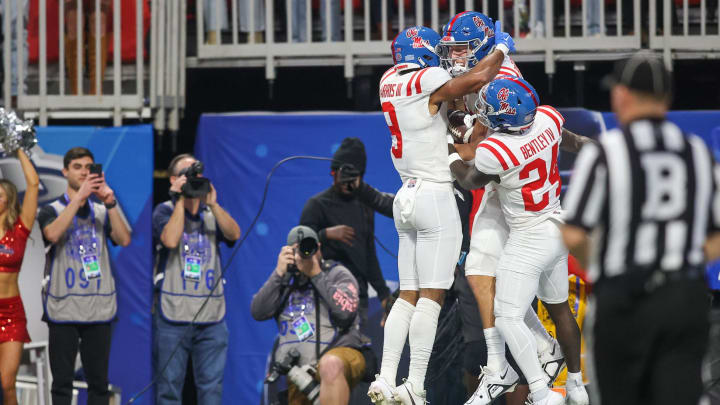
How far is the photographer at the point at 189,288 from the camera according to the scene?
894cm

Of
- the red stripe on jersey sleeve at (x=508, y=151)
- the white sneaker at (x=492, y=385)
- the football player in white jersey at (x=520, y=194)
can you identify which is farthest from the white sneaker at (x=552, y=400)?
the red stripe on jersey sleeve at (x=508, y=151)

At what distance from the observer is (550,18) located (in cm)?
988

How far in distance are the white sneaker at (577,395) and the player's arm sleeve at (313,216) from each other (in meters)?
2.89

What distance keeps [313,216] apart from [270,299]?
42.8 inches

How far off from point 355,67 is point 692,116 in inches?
118

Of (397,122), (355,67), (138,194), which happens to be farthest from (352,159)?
(397,122)

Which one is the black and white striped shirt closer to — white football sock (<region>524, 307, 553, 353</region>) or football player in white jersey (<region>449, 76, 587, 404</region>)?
football player in white jersey (<region>449, 76, 587, 404</region>)

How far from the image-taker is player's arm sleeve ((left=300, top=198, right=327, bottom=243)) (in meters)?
9.17

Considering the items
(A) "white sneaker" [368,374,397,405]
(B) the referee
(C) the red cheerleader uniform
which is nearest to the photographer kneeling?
(A) "white sneaker" [368,374,397,405]

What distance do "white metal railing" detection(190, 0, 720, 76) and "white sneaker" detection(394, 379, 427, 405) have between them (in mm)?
3906

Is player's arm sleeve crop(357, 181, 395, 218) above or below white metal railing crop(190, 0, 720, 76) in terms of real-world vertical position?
below

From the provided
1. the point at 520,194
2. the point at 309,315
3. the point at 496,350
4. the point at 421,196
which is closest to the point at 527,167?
the point at 520,194

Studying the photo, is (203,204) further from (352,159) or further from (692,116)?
(692,116)

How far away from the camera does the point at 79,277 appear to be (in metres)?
8.83
